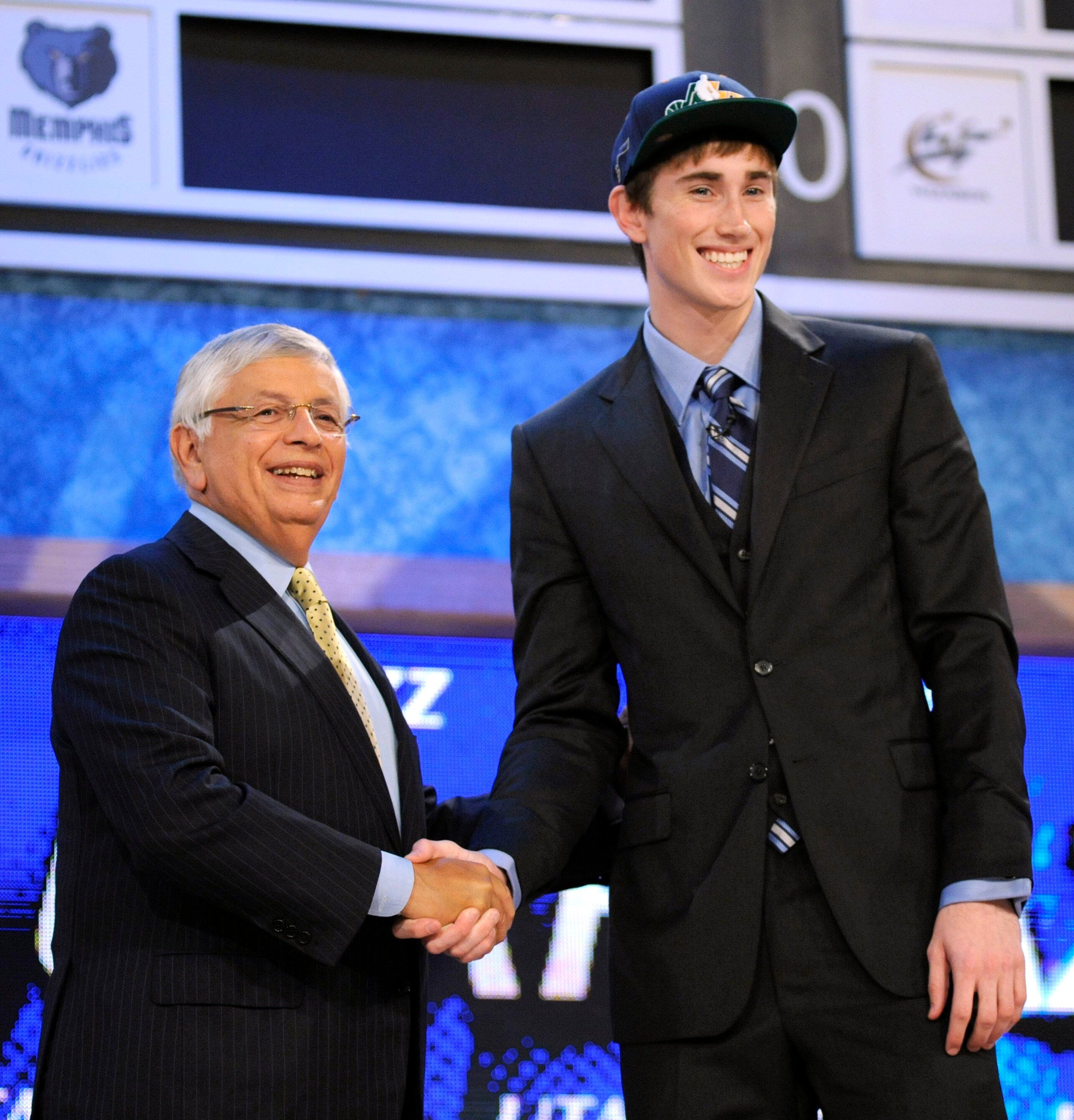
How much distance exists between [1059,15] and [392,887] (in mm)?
3116

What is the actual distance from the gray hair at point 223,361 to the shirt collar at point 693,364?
0.45 meters

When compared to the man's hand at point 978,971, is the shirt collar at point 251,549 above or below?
above

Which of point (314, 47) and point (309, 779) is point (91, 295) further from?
point (309, 779)

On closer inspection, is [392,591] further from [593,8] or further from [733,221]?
[593,8]

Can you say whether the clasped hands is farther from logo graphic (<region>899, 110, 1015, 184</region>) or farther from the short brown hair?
logo graphic (<region>899, 110, 1015, 184</region>)

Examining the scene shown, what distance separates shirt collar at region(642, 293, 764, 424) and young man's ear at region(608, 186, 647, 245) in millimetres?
138

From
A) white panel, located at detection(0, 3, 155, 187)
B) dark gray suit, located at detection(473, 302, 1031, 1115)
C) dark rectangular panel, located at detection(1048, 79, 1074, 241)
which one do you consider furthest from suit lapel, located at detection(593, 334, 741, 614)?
dark rectangular panel, located at detection(1048, 79, 1074, 241)

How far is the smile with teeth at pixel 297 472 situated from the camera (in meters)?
1.94

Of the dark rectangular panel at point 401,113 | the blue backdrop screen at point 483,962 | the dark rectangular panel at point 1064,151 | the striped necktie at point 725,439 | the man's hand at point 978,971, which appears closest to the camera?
the man's hand at point 978,971

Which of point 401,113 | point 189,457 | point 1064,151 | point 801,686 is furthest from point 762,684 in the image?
point 1064,151

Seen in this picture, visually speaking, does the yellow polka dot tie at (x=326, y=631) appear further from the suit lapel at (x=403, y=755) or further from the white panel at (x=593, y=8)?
the white panel at (x=593, y=8)

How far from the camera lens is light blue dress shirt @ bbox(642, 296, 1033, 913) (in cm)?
186

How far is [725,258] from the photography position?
1.86m

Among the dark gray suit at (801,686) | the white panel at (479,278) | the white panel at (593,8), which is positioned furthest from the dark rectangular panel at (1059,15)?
the dark gray suit at (801,686)
